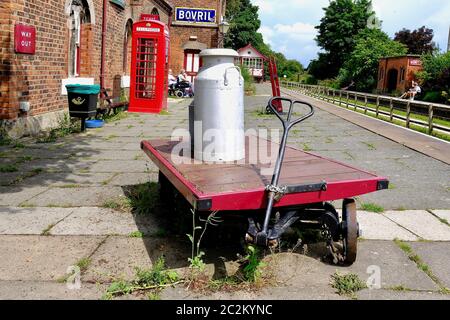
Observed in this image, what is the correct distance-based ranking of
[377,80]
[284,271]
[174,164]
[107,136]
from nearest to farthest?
1. [284,271]
2. [174,164]
3. [107,136]
4. [377,80]

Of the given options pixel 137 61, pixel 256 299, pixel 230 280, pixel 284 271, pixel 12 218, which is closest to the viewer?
pixel 256 299

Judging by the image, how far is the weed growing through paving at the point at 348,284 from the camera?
10.9 feet

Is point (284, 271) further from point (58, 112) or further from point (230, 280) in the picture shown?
point (58, 112)

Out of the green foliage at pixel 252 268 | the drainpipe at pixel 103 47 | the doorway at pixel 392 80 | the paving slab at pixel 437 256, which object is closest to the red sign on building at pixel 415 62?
the doorway at pixel 392 80

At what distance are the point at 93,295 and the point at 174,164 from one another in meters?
1.41

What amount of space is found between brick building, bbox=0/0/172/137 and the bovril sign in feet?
45.8

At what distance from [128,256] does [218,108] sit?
1442 millimetres

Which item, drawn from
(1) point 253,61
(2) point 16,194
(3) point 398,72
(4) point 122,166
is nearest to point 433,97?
(3) point 398,72

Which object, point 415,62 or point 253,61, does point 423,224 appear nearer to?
point 415,62

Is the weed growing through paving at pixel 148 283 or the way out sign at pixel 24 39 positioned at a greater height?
the way out sign at pixel 24 39

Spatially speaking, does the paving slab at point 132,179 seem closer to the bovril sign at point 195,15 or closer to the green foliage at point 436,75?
the green foliage at point 436,75

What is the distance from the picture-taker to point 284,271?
3.62 m

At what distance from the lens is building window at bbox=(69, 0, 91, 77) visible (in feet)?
39.5
